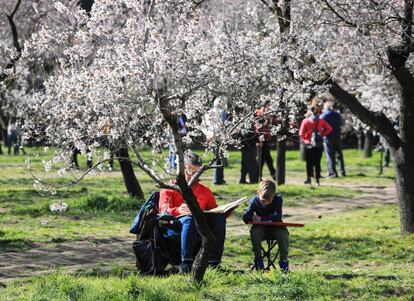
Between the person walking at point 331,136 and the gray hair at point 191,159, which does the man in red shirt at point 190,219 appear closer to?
the gray hair at point 191,159

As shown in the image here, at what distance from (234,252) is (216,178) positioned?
921 centimetres

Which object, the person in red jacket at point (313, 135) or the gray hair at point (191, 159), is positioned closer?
the gray hair at point (191, 159)

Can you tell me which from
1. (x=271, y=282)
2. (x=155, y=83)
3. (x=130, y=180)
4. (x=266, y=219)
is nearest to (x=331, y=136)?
(x=130, y=180)

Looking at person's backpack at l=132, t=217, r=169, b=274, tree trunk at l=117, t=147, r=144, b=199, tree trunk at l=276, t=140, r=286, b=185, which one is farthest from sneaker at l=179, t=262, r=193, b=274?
tree trunk at l=276, t=140, r=286, b=185

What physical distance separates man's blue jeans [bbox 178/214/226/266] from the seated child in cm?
31

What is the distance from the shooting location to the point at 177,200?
10.9 m

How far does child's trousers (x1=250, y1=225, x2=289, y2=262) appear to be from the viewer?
10484 mm

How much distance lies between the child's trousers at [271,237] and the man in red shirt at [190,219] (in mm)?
371

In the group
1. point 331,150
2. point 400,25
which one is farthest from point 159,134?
point 331,150

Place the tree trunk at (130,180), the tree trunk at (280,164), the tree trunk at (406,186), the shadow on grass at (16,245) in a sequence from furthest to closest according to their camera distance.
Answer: the tree trunk at (280,164) → the tree trunk at (130,180) → the tree trunk at (406,186) → the shadow on grass at (16,245)

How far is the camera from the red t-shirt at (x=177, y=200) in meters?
10.8

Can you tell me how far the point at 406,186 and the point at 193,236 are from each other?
433cm

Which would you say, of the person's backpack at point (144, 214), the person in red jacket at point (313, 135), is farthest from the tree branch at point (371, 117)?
the person in red jacket at point (313, 135)

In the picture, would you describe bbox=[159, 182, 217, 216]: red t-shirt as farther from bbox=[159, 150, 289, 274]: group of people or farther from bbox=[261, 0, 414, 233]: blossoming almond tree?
bbox=[261, 0, 414, 233]: blossoming almond tree
